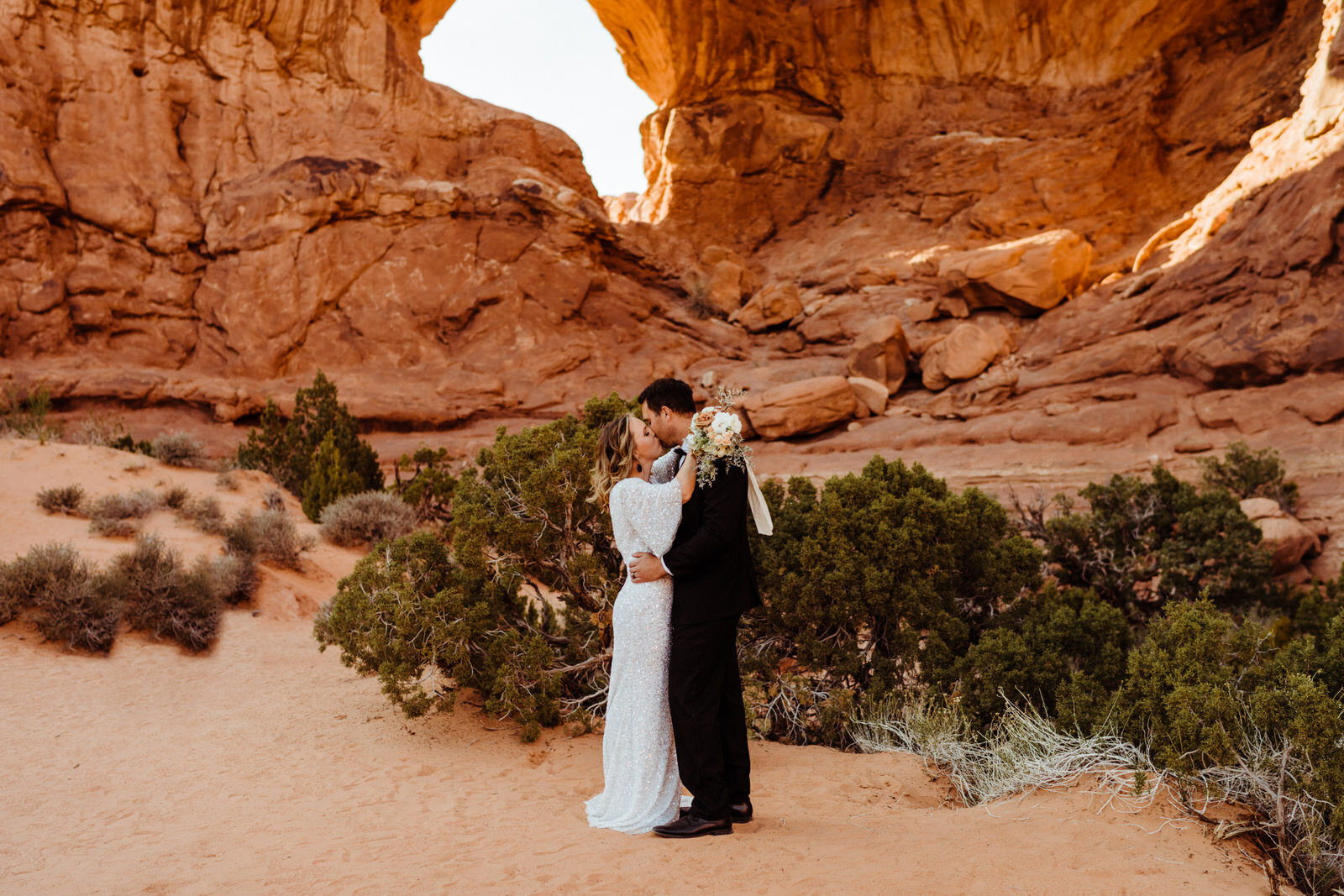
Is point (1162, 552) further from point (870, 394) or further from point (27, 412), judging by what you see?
point (27, 412)

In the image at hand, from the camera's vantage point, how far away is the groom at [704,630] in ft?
12.7

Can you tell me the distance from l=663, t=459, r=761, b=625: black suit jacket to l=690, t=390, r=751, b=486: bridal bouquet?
63 millimetres

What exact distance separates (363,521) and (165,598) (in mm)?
4563

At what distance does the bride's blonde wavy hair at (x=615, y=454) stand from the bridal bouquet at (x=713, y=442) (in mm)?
416

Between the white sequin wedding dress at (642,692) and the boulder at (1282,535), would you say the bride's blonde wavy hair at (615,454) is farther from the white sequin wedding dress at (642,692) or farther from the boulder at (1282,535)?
the boulder at (1282,535)

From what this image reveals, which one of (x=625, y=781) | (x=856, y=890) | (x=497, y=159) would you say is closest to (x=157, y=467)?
(x=497, y=159)

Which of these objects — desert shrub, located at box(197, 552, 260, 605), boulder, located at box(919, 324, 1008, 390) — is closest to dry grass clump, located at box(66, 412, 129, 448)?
desert shrub, located at box(197, 552, 260, 605)

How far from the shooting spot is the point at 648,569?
395cm

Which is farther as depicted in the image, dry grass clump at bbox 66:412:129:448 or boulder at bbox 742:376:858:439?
boulder at bbox 742:376:858:439

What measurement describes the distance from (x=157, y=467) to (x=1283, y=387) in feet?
67.3

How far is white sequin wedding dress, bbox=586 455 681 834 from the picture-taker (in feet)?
13.1

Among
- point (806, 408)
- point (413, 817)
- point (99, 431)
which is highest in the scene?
point (806, 408)

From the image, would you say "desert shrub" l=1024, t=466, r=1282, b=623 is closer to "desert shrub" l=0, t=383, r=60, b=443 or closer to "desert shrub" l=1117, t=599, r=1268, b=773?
"desert shrub" l=1117, t=599, r=1268, b=773

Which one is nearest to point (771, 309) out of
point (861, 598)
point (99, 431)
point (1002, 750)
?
point (99, 431)
